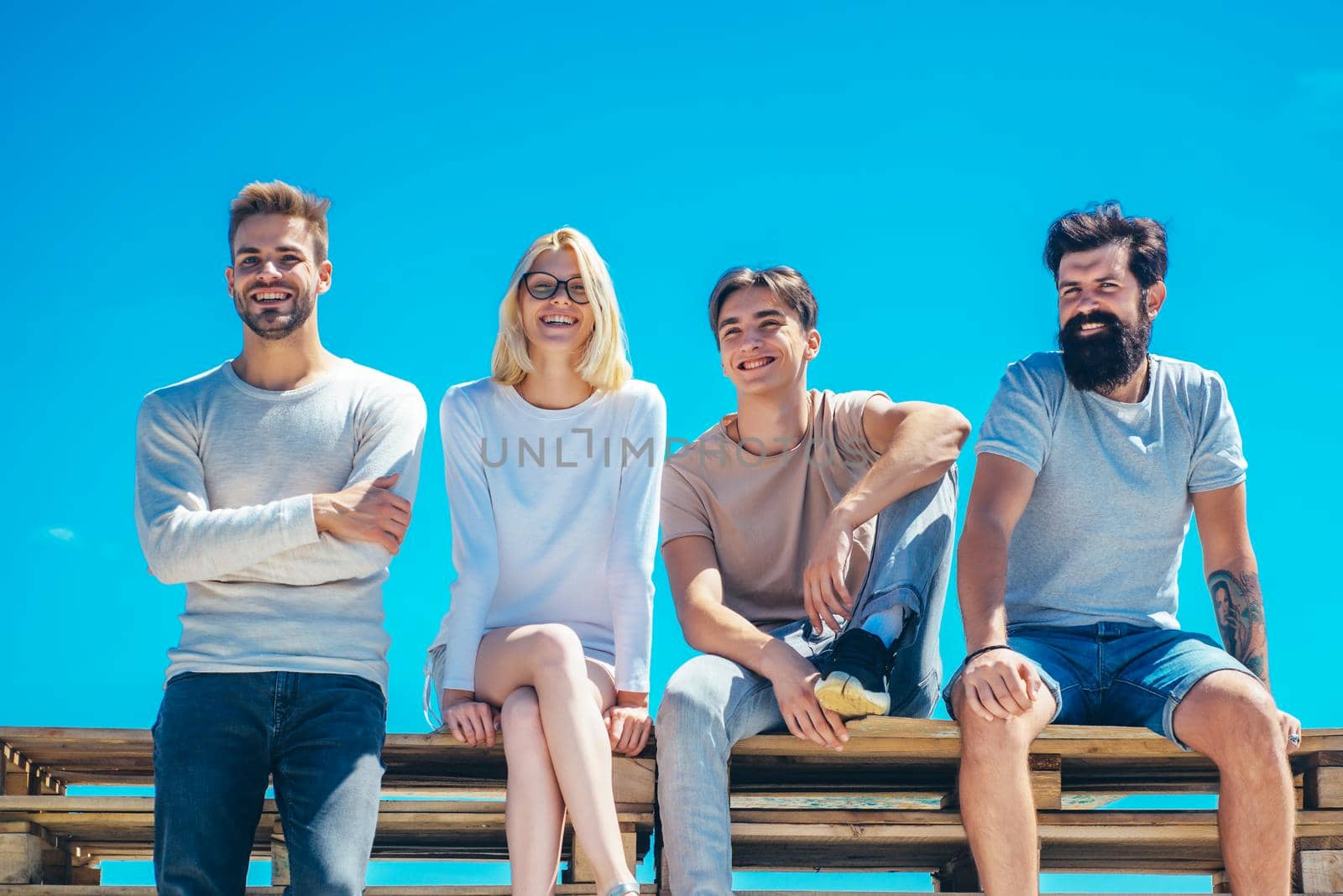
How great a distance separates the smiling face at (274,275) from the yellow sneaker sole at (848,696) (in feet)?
5.98

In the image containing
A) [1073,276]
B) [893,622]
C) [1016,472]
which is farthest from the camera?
[1073,276]

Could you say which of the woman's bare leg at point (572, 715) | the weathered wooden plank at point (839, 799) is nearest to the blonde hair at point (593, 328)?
the woman's bare leg at point (572, 715)

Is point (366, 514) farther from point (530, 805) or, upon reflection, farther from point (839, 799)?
point (839, 799)

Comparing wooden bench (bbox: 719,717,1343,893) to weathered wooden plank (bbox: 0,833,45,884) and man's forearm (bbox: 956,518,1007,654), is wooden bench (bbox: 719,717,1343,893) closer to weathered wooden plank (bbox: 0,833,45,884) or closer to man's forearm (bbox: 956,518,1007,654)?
man's forearm (bbox: 956,518,1007,654)

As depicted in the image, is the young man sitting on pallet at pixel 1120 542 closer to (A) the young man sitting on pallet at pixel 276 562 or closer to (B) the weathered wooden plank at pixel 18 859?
(A) the young man sitting on pallet at pixel 276 562

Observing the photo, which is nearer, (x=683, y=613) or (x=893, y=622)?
(x=893, y=622)

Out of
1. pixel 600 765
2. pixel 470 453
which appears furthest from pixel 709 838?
pixel 470 453

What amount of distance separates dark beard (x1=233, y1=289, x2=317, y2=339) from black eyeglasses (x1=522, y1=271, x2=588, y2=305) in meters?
0.65

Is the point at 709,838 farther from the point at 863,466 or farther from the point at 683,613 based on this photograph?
the point at 863,466

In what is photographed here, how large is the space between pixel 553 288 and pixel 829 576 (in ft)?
3.80

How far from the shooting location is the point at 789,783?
3994mm

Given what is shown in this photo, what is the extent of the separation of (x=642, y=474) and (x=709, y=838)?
1.03 m

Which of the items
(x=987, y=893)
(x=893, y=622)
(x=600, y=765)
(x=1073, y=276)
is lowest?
(x=987, y=893)

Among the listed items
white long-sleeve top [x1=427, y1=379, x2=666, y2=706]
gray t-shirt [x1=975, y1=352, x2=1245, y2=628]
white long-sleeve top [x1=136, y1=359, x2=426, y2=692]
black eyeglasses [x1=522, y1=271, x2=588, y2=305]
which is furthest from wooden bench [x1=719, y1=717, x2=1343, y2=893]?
black eyeglasses [x1=522, y1=271, x2=588, y2=305]
